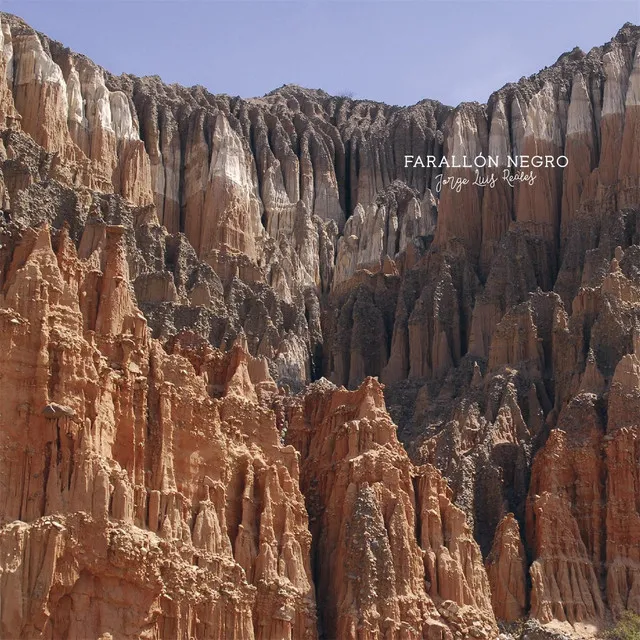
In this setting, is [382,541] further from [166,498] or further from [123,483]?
[123,483]

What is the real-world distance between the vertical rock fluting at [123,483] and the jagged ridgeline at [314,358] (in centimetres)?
10

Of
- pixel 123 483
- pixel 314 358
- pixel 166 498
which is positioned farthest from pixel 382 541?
pixel 314 358

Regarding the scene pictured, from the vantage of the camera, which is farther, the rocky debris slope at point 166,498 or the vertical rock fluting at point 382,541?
the vertical rock fluting at point 382,541

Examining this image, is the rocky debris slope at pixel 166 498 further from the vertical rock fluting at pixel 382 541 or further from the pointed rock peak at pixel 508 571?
the pointed rock peak at pixel 508 571

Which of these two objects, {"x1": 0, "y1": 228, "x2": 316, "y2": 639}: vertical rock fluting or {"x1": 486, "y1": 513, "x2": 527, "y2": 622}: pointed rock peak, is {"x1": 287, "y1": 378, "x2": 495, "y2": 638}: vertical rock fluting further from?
{"x1": 486, "y1": 513, "x2": 527, "y2": 622}: pointed rock peak

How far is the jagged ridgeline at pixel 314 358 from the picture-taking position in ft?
200

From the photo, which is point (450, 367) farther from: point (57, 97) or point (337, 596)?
point (337, 596)

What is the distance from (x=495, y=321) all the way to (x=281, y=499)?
117 feet

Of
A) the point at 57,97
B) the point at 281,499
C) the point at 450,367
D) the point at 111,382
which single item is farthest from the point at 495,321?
the point at 111,382

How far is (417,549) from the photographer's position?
2781 inches

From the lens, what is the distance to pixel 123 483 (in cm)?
6028

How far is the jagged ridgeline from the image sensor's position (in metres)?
60.8

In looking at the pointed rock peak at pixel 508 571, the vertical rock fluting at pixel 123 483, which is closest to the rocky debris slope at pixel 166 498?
the vertical rock fluting at pixel 123 483

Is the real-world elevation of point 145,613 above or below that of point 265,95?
below
